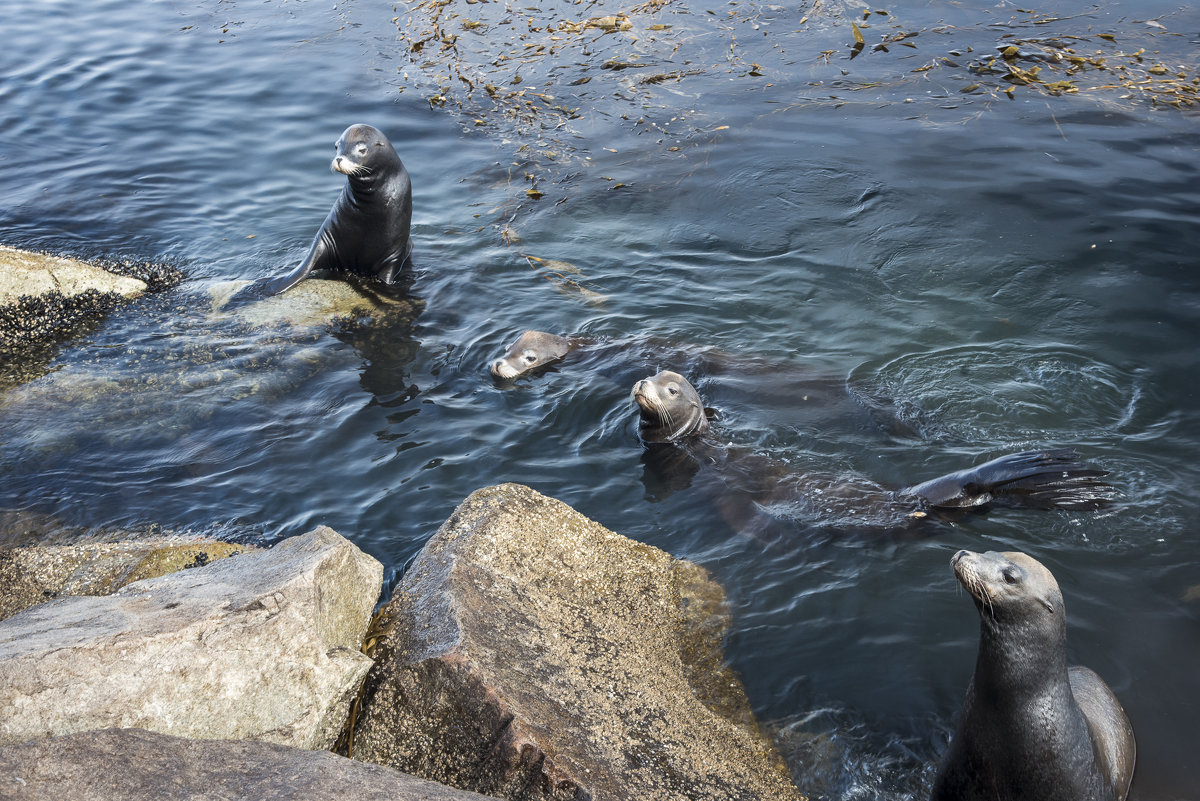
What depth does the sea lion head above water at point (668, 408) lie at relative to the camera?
6840mm

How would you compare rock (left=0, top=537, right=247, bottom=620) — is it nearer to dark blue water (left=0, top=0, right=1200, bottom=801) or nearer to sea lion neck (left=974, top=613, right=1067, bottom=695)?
dark blue water (left=0, top=0, right=1200, bottom=801)

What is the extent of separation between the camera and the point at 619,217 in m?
11.1

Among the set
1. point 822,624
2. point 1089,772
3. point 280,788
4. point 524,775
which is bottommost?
point 822,624

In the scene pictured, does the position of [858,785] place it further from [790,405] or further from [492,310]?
[492,310]

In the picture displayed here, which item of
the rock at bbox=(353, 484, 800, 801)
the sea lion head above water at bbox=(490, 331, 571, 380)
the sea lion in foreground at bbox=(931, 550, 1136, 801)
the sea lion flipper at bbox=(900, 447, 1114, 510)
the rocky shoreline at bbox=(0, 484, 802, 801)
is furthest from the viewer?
the sea lion head above water at bbox=(490, 331, 571, 380)

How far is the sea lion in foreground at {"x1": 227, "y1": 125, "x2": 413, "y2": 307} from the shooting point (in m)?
9.52

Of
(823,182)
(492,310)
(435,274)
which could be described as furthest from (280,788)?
(823,182)

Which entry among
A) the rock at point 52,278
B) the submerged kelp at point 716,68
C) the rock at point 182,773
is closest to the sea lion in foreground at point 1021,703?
the rock at point 182,773

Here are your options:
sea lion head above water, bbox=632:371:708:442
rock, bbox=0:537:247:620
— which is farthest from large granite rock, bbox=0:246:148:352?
sea lion head above water, bbox=632:371:708:442

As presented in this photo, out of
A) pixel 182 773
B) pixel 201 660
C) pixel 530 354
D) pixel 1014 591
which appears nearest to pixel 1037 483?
pixel 1014 591

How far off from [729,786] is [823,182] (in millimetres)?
8757

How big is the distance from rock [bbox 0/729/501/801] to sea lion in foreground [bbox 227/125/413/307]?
7.16 metres

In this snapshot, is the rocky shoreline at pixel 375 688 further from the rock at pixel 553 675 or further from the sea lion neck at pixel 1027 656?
the sea lion neck at pixel 1027 656

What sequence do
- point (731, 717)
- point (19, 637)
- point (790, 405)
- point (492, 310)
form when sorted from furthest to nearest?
1. point (492, 310)
2. point (790, 405)
3. point (731, 717)
4. point (19, 637)
